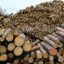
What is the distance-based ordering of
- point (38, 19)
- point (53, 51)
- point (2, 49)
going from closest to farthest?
1. point (2, 49)
2. point (53, 51)
3. point (38, 19)

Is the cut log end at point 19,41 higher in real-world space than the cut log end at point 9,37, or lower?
lower

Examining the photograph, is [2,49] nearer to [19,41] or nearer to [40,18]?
[19,41]

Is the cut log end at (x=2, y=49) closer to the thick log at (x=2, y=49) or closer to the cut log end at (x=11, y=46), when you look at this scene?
the thick log at (x=2, y=49)

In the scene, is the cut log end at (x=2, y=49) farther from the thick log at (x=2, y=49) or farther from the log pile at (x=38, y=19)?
the log pile at (x=38, y=19)

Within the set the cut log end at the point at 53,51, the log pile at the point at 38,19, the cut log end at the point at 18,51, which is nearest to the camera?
the cut log end at the point at 18,51

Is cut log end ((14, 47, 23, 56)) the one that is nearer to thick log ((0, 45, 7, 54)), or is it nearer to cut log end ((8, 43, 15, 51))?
cut log end ((8, 43, 15, 51))

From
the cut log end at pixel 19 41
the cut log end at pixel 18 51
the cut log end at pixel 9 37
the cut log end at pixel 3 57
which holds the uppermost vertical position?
the cut log end at pixel 9 37

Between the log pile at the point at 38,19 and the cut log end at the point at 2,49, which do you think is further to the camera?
the log pile at the point at 38,19

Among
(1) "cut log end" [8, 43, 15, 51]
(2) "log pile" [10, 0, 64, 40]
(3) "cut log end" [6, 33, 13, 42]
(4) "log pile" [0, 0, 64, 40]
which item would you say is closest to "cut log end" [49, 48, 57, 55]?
(1) "cut log end" [8, 43, 15, 51]

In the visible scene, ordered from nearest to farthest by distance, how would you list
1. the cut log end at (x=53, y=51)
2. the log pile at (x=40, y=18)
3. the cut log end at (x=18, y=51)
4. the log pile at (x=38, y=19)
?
the cut log end at (x=18, y=51) < the cut log end at (x=53, y=51) < the log pile at (x=38, y=19) < the log pile at (x=40, y=18)

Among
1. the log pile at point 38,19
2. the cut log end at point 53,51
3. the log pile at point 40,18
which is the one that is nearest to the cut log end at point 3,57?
the cut log end at point 53,51

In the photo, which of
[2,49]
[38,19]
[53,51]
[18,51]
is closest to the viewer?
[18,51]

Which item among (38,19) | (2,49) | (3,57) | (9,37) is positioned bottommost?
(3,57)

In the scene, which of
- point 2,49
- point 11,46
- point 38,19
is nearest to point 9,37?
Result: point 11,46
